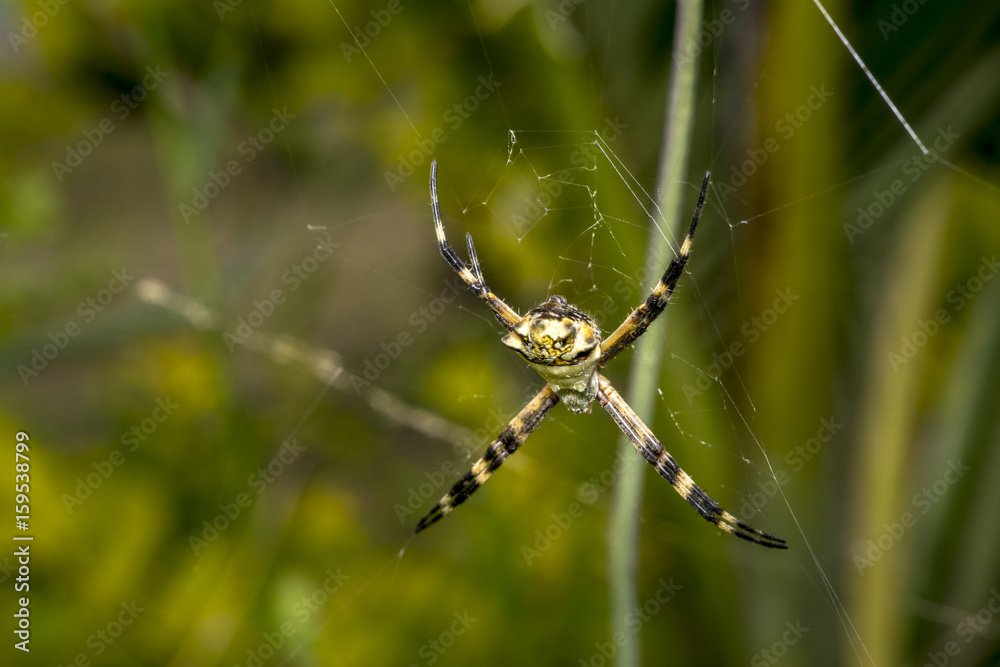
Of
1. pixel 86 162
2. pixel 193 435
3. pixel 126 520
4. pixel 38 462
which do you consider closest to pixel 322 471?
pixel 193 435

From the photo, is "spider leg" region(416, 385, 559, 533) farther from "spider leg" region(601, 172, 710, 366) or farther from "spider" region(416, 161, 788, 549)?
"spider leg" region(601, 172, 710, 366)

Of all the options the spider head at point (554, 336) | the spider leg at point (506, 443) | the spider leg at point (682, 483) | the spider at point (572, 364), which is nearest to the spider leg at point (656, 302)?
the spider at point (572, 364)

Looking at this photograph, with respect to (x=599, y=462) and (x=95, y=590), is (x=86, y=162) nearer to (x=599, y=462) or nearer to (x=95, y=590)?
(x=95, y=590)

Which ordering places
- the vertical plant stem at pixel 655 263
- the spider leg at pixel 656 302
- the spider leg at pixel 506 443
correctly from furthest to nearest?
the spider leg at pixel 506 443, the spider leg at pixel 656 302, the vertical plant stem at pixel 655 263

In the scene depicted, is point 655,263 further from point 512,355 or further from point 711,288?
point 512,355

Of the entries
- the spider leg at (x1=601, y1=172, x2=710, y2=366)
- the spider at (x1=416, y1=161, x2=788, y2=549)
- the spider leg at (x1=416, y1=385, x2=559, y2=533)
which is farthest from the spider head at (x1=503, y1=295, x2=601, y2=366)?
the spider leg at (x1=416, y1=385, x2=559, y2=533)

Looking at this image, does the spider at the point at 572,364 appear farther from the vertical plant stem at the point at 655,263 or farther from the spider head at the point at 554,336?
the vertical plant stem at the point at 655,263

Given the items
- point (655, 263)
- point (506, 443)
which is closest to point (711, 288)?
point (655, 263)
